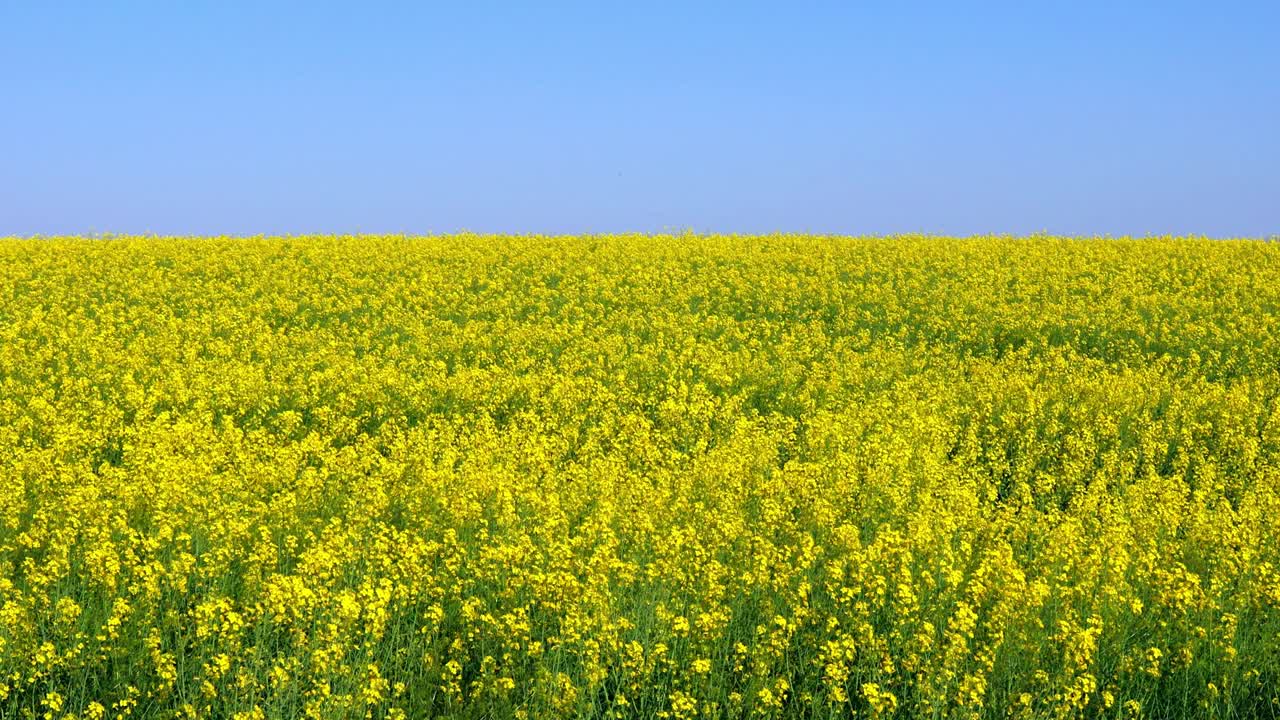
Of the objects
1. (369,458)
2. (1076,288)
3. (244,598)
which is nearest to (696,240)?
(1076,288)

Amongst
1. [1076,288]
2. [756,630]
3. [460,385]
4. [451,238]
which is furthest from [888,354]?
[451,238]

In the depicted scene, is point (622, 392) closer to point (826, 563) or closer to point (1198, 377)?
point (826, 563)

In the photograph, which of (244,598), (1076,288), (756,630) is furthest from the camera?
(1076,288)

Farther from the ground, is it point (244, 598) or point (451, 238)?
point (451, 238)

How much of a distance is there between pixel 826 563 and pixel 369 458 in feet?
13.4

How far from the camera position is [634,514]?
840 centimetres

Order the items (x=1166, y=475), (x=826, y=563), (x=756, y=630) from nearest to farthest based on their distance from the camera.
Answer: (x=756, y=630), (x=826, y=563), (x=1166, y=475)

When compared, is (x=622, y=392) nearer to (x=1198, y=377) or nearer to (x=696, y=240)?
(x=1198, y=377)

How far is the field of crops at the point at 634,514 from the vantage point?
6.32 m

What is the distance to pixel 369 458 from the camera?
9.89 meters

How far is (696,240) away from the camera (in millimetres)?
32500

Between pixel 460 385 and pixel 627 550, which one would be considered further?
pixel 460 385

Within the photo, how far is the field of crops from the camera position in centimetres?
632

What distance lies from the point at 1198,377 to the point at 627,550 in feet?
44.5
